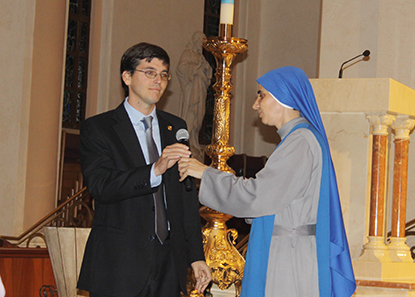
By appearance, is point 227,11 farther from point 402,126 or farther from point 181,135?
point 402,126

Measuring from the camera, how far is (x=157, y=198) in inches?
108

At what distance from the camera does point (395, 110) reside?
4172 mm

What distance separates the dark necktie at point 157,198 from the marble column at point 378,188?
1948mm

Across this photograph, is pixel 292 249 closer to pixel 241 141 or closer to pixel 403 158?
pixel 403 158

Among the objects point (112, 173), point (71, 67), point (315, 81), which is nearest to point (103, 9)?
point (71, 67)

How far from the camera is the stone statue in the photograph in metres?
12.1

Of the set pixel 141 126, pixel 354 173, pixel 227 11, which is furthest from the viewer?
pixel 354 173

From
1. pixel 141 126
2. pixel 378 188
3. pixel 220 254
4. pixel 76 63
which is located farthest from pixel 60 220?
pixel 141 126

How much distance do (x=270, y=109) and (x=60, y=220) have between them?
6.12 m

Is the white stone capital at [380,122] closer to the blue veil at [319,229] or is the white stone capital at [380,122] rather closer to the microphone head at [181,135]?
the blue veil at [319,229]

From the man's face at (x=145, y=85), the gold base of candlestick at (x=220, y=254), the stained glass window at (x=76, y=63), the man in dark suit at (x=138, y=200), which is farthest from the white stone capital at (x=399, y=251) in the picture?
the stained glass window at (x=76, y=63)

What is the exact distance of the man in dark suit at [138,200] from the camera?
2.59 metres

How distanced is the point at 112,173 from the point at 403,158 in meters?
2.62

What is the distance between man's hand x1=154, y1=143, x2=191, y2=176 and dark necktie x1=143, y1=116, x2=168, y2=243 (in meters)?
0.20
